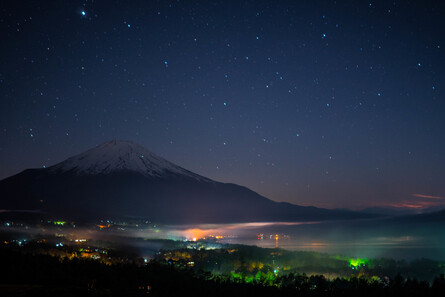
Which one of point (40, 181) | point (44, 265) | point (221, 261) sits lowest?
point (221, 261)

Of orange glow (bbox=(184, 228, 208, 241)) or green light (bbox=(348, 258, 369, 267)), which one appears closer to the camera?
green light (bbox=(348, 258, 369, 267))

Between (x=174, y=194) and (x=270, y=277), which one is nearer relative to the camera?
(x=270, y=277)

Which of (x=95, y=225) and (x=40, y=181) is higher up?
(x=40, y=181)

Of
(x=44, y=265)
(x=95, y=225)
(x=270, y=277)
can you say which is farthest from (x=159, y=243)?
(x=44, y=265)

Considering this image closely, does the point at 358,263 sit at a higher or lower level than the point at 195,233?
lower

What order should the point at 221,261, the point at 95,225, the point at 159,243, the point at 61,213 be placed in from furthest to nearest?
the point at 61,213
the point at 95,225
the point at 159,243
the point at 221,261

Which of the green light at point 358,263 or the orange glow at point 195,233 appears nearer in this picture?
the green light at point 358,263

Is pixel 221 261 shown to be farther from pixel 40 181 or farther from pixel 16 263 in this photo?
pixel 40 181

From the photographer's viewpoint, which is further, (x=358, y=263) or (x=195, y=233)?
(x=195, y=233)

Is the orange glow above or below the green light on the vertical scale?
above

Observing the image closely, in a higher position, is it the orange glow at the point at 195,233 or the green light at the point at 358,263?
the orange glow at the point at 195,233

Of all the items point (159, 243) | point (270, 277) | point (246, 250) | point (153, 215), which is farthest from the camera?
point (153, 215)
